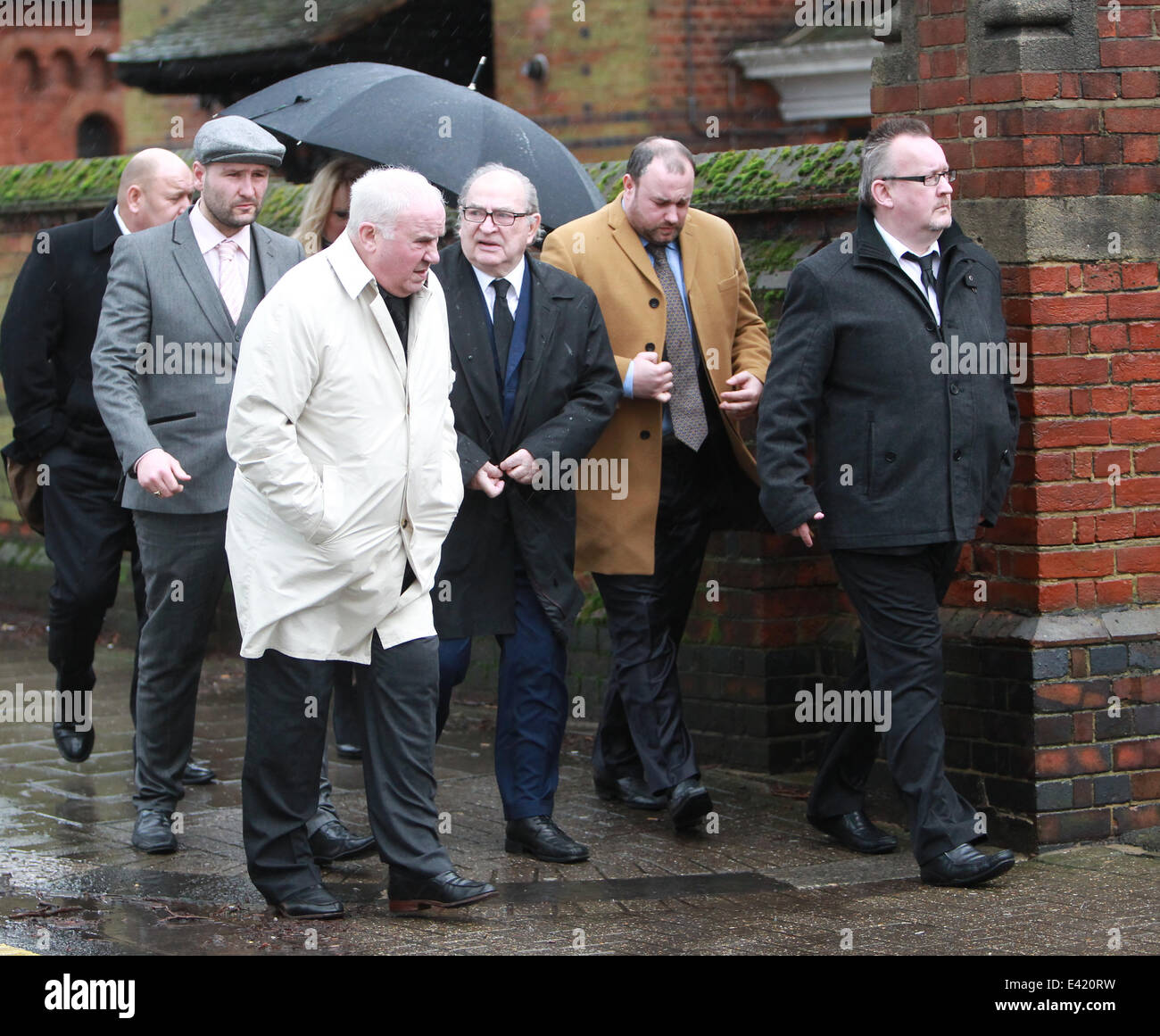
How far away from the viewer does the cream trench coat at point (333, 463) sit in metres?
5.32

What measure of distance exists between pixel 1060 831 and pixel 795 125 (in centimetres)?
1153

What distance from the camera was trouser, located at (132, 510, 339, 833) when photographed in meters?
6.48

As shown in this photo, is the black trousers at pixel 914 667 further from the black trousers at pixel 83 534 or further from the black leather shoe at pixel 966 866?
the black trousers at pixel 83 534

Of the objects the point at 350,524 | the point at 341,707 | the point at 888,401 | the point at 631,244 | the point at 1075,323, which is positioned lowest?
the point at 341,707

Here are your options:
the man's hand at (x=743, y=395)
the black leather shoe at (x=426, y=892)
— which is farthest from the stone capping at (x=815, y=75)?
the black leather shoe at (x=426, y=892)

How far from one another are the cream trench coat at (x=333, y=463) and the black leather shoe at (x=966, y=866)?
68.1 inches

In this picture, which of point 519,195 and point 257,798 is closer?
point 257,798

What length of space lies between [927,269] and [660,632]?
5.33ft

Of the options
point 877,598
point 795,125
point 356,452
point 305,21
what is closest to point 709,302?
point 877,598

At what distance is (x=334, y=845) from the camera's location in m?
6.30

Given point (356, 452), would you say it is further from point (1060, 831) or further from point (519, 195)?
point (1060, 831)

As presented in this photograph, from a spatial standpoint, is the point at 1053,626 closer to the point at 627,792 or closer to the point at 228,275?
the point at 627,792

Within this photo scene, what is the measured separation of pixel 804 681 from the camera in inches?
300

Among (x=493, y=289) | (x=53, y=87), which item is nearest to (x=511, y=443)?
(x=493, y=289)
